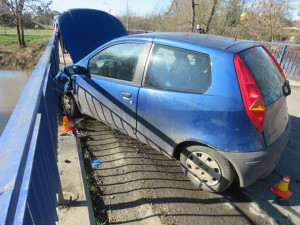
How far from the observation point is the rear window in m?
2.67

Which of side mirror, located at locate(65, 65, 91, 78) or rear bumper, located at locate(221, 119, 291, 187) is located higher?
side mirror, located at locate(65, 65, 91, 78)

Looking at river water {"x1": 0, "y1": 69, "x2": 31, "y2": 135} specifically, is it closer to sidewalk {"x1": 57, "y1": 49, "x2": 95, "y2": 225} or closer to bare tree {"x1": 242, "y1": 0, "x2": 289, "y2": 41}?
sidewalk {"x1": 57, "y1": 49, "x2": 95, "y2": 225}

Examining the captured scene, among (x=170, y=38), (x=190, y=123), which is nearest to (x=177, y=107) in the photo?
(x=190, y=123)

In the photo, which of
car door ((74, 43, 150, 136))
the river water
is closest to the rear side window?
car door ((74, 43, 150, 136))

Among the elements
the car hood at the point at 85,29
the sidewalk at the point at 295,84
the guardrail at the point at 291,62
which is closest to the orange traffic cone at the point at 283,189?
the car hood at the point at 85,29

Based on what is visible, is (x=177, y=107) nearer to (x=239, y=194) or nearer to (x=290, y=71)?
(x=239, y=194)

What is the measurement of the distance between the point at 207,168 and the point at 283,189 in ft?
3.28

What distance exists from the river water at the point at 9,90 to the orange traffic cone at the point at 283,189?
6.08 m

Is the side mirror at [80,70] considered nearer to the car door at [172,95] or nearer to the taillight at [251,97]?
the car door at [172,95]

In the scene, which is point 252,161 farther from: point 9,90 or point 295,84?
point 9,90

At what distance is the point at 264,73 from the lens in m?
2.85

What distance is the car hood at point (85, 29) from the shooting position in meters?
5.61

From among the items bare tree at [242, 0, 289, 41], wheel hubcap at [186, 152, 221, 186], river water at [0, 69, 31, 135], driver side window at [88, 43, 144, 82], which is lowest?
river water at [0, 69, 31, 135]

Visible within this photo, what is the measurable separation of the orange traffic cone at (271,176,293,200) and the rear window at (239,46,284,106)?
1.00m
